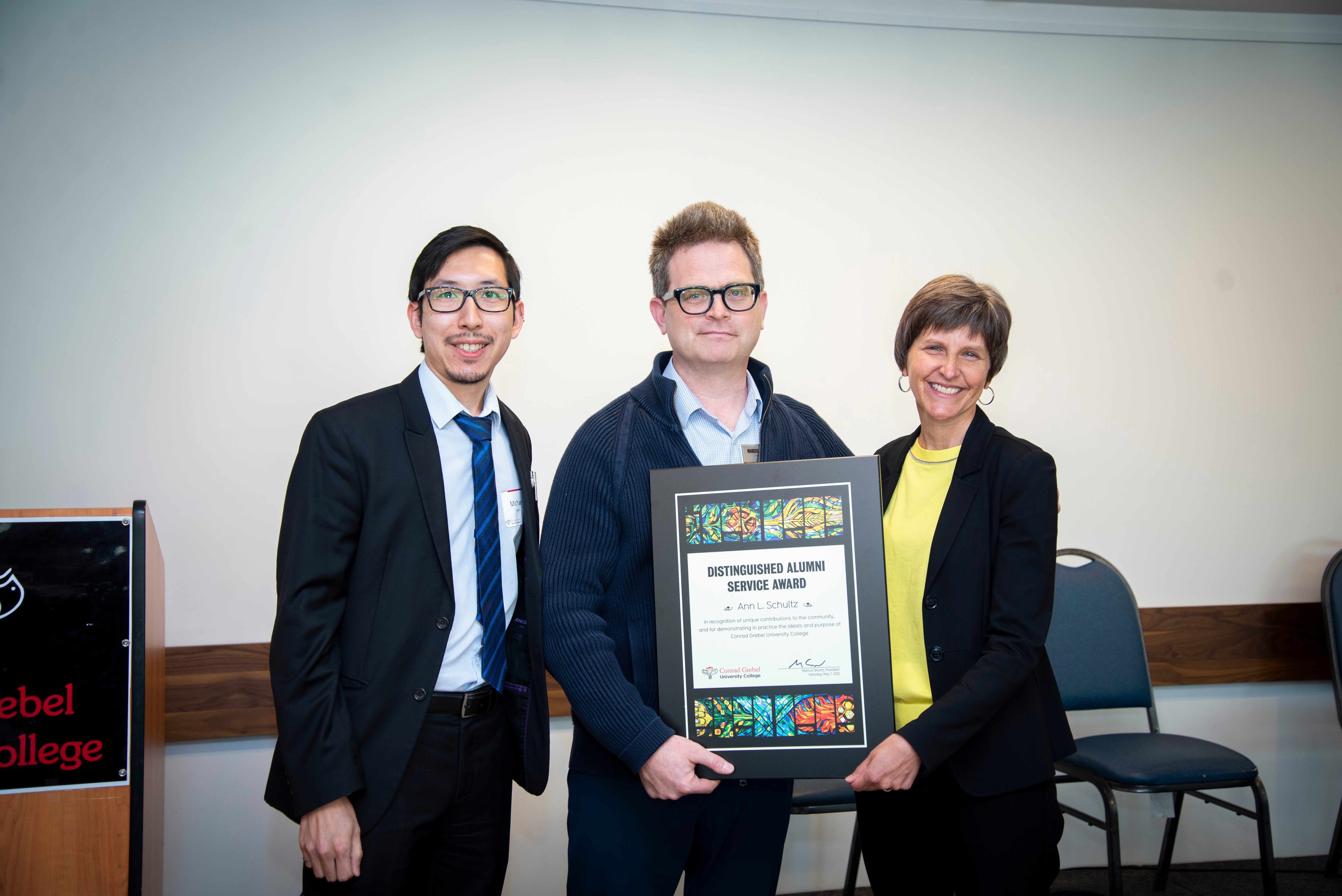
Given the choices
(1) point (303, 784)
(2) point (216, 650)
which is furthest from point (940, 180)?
(2) point (216, 650)

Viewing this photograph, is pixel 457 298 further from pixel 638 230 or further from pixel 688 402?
pixel 638 230

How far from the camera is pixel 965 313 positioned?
73.4 inches

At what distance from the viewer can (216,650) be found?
2889 mm

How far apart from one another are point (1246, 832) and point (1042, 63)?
3576 mm

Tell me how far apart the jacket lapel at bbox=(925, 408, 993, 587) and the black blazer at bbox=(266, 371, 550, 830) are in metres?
1.08

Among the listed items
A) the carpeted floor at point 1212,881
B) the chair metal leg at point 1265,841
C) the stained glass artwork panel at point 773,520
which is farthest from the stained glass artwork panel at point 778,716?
the carpeted floor at point 1212,881

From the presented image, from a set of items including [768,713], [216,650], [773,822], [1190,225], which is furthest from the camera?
[1190,225]

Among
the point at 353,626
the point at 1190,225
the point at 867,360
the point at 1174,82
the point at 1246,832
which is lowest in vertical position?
the point at 1246,832

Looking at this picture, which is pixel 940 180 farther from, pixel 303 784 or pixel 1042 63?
pixel 303 784

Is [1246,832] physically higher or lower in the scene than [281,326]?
lower

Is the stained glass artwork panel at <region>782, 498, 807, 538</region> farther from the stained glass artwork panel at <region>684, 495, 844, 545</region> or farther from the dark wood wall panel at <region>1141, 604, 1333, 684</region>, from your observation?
the dark wood wall panel at <region>1141, 604, 1333, 684</region>

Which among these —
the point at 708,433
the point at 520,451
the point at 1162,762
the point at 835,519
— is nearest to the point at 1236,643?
the point at 1162,762

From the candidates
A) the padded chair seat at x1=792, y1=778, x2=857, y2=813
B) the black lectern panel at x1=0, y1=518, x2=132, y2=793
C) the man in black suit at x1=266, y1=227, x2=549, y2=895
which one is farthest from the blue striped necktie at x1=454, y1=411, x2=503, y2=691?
the padded chair seat at x1=792, y1=778, x2=857, y2=813
